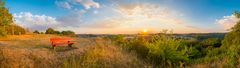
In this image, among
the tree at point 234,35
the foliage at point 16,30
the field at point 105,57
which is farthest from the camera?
the foliage at point 16,30

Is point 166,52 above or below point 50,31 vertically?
below

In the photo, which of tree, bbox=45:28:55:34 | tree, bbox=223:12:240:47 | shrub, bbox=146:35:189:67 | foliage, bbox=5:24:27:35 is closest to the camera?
tree, bbox=223:12:240:47

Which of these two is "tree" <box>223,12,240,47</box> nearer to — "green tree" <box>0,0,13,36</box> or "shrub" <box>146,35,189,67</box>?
"shrub" <box>146,35,189,67</box>

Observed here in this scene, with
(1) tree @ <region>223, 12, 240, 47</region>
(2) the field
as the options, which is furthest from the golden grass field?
(1) tree @ <region>223, 12, 240, 47</region>

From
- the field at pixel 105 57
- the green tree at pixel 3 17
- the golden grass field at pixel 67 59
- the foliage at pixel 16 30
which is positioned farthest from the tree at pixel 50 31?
the golden grass field at pixel 67 59

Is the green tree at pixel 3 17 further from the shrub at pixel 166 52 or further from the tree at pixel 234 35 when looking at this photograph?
the tree at pixel 234 35

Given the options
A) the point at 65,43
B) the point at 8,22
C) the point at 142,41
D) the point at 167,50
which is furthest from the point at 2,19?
the point at 167,50

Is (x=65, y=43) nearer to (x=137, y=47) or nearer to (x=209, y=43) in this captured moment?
(x=137, y=47)

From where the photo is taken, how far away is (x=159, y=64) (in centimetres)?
2094

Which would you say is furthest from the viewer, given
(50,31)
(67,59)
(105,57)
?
(50,31)

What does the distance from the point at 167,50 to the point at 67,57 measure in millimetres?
7647

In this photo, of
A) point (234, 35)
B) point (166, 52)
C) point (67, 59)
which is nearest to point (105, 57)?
point (67, 59)

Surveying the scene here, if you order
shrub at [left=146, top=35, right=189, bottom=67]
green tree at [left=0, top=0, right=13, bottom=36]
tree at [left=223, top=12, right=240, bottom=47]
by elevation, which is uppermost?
green tree at [left=0, top=0, right=13, bottom=36]

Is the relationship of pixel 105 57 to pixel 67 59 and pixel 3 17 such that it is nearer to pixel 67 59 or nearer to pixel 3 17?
pixel 67 59
